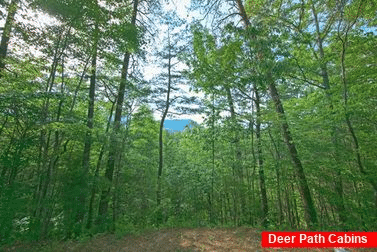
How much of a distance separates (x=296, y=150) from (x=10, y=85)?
8.09 metres

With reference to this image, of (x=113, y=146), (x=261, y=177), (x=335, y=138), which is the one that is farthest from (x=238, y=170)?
(x=113, y=146)

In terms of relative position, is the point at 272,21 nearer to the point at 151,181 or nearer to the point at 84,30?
the point at 84,30

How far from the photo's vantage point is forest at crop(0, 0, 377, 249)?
16.8 ft

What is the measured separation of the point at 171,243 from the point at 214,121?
160 inches

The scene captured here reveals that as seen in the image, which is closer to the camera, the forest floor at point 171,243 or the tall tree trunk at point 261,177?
the forest floor at point 171,243

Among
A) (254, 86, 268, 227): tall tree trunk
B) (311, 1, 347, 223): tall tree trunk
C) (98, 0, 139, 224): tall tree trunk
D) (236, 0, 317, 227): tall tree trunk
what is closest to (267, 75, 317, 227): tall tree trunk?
(236, 0, 317, 227): tall tree trunk

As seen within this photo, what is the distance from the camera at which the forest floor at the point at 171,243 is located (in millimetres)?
4617

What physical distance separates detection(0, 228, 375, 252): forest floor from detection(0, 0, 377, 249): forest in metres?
0.59

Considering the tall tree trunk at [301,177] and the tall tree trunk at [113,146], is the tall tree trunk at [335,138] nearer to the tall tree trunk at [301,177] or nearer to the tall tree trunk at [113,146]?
the tall tree trunk at [301,177]

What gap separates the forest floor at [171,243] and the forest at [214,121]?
1.93 ft

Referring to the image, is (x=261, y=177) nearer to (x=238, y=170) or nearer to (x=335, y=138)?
(x=238, y=170)

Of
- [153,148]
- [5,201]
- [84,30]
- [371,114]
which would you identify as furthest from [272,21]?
[153,148]

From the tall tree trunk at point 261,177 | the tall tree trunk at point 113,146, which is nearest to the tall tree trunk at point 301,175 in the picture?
the tall tree trunk at point 261,177

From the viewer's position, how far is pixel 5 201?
5.14 metres
